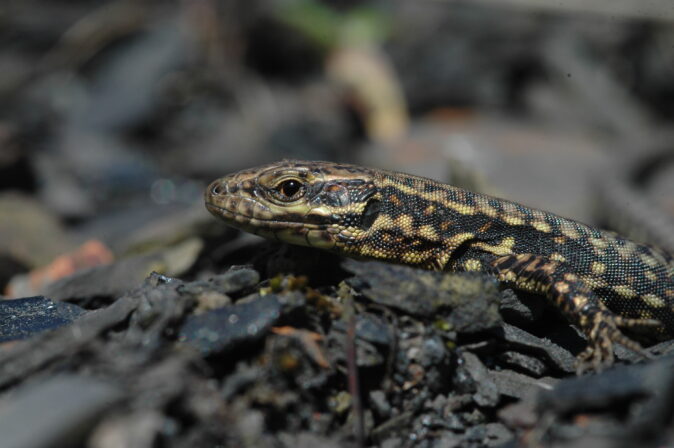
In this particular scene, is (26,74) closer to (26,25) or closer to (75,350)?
(26,25)

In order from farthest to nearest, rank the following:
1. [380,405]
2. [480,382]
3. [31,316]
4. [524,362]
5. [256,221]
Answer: [256,221] → [31,316] → [524,362] → [480,382] → [380,405]

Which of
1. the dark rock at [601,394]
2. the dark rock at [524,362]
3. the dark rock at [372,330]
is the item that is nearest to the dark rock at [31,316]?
the dark rock at [372,330]

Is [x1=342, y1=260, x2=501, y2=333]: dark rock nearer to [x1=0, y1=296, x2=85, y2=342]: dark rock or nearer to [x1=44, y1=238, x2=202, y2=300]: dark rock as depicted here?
[x1=0, y1=296, x2=85, y2=342]: dark rock

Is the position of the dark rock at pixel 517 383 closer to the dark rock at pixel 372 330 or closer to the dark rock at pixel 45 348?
the dark rock at pixel 372 330

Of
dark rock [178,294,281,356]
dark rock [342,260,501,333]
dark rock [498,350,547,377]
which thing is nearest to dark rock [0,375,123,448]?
dark rock [178,294,281,356]

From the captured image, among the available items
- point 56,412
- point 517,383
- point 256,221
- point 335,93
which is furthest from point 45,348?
point 335,93

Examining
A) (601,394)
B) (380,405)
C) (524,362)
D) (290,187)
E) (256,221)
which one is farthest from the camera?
(290,187)

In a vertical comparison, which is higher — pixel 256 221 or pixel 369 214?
pixel 369 214

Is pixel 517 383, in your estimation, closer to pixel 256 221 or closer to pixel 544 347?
pixel 544 347
